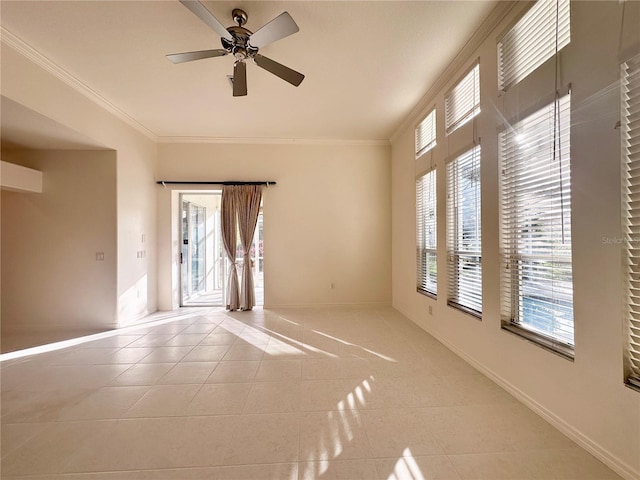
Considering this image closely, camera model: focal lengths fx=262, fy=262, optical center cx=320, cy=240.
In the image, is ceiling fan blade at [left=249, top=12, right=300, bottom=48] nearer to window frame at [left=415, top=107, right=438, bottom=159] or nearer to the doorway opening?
window frame at [left=415, top=107, right=438, bottom=159]

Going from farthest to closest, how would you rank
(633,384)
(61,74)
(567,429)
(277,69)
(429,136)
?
(429,136), (61,74), (277,69), (567,429), (633,384)

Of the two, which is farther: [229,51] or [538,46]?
[229,51]

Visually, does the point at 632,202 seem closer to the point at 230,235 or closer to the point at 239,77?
the point at 239,77

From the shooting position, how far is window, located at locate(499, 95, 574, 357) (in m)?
1.69

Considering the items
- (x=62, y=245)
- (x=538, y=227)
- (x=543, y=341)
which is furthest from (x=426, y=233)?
(x=62, y=245)

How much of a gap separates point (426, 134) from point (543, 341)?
2.85 metres

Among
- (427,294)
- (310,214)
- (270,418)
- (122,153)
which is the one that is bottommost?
(270,418)

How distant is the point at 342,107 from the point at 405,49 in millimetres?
1235

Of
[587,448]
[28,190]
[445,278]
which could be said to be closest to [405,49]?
[445,278]

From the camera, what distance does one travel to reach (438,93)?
3219 millimetres

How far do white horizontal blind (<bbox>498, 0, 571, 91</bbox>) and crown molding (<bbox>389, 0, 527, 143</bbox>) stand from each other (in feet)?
0.55

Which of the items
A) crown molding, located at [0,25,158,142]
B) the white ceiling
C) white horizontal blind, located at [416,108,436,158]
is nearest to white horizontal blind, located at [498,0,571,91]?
the white ceiling

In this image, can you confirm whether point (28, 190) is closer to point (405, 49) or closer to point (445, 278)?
point (405, 49)

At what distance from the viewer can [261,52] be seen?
8.60 feet
